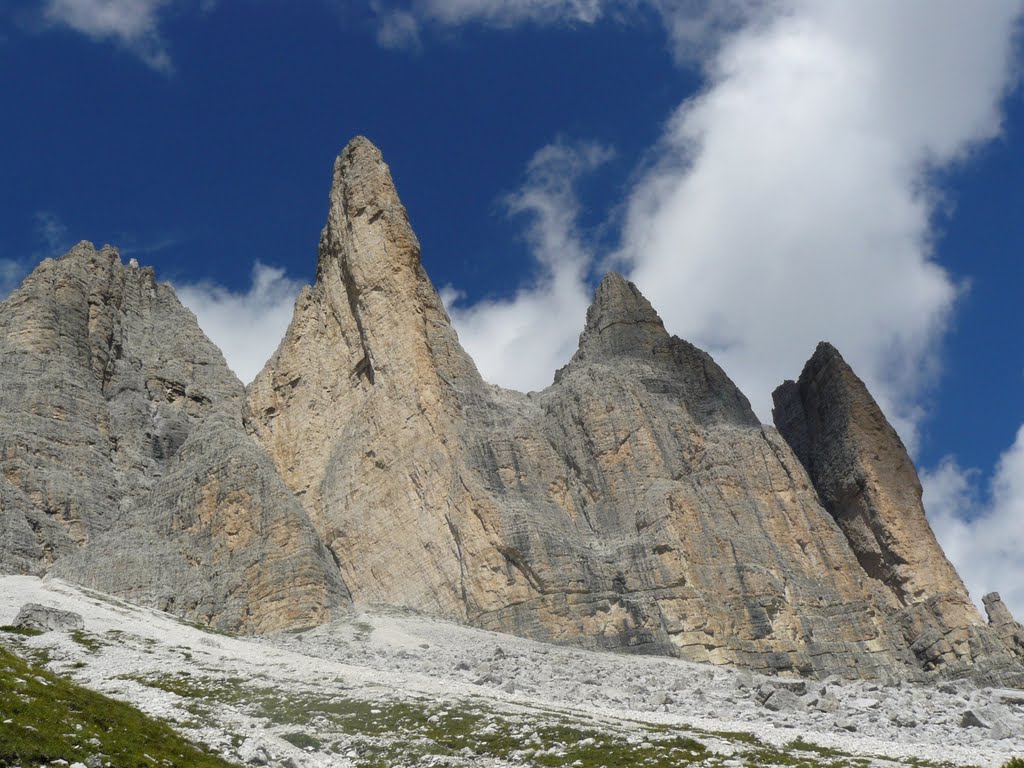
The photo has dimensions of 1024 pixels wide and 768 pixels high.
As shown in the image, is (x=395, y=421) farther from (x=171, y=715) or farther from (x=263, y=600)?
(x=171, y=715)

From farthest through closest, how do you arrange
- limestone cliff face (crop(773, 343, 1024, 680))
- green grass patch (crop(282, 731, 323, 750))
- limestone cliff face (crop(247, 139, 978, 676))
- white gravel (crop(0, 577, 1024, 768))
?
limestone cliff face (crop(773, 343, 1024, 680)) → limestone cliff face (crop(247, 139, 978, 676)) → white gravel (crop(0, 577, 1024, 768)) → green grass patch (crop(282, 731, 323, 750))

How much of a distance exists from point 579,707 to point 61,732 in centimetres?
2503

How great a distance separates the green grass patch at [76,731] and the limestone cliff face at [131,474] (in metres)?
39.3

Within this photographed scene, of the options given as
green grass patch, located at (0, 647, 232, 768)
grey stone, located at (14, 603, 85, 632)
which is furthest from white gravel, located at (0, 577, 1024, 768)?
green grass patch, located at (0, 647, 232, 768)

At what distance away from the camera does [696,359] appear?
104m

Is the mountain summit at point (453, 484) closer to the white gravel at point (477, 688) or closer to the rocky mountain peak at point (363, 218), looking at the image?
the rocky mountain peak at point (363, 218)

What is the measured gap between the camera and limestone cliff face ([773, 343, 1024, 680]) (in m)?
81.2

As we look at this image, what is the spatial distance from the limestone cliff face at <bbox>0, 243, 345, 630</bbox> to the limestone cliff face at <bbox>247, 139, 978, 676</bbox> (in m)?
8.28

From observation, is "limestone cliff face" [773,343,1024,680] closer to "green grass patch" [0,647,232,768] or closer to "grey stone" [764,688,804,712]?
"grey stone" [764,688,804,712]

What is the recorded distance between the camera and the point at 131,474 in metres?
94.8

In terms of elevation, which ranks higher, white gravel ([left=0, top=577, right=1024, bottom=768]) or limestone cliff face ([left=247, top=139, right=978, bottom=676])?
limestone cliff face ([left=247, top=139, right=978, bottom=676])

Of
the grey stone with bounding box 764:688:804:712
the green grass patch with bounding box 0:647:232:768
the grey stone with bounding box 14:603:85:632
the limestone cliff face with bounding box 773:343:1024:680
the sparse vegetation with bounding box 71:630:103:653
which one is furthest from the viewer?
the limestone cliff face with bounding box 773:343:1024:680

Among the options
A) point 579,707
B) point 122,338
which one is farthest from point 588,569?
point 122,338

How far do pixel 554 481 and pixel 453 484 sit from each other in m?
8.97
